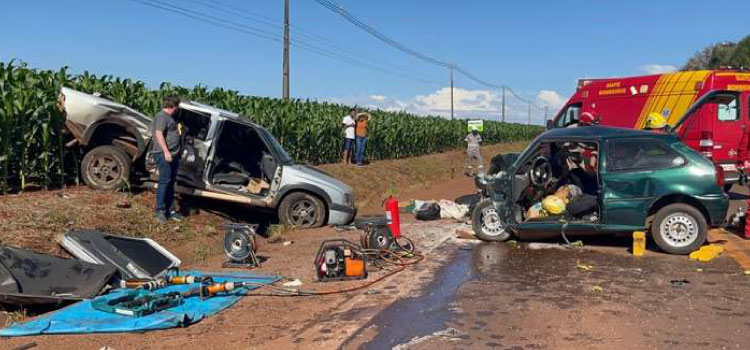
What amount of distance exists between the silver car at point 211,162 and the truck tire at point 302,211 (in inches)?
0.7

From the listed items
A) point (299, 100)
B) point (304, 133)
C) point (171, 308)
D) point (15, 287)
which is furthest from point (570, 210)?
point (299, 100)

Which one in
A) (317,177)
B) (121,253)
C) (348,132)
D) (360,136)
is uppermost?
(348,132)

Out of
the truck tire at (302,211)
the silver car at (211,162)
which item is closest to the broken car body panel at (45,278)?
the silver car at (211,162)

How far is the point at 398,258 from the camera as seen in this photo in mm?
8383

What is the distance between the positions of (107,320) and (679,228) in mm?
7076

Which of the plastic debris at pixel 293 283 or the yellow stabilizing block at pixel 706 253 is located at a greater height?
the yellow stabilizing block at pixel 706 253

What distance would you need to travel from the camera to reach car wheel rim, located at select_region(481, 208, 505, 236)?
9.63 meters

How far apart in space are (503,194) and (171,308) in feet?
17.0

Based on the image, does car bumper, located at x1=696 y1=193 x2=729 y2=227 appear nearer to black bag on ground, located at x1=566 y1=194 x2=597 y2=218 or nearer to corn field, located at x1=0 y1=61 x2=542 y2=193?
black bag on ground, located at x1=566 y1=194 x2=597 y2=218

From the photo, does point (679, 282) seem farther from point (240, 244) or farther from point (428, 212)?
point (428, 212)

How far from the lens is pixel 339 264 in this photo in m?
7.35

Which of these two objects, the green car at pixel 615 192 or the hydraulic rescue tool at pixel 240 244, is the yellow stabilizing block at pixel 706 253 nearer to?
the green car at pixel 615 192

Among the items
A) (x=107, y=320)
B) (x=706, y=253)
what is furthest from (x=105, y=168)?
(x=706, y=253)

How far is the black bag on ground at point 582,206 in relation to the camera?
8.88 metres
